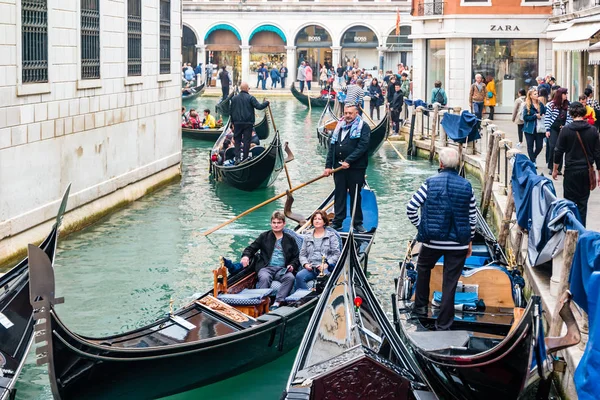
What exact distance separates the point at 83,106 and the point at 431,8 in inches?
410

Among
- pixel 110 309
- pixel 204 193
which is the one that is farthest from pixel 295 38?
pixel 110 309

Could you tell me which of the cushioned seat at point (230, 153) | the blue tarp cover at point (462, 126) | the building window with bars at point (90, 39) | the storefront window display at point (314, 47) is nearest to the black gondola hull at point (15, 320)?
the building window with bars at point (90, 39)

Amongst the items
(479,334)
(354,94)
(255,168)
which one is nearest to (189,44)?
(354,94)

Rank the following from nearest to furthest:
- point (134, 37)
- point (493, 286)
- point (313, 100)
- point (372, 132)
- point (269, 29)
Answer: point (493, 286) → point (134, 37) → point (372, 132) → point (313, 100) → point (269, 29)

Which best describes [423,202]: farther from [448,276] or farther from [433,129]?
[433,129]

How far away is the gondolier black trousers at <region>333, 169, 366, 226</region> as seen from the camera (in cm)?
716

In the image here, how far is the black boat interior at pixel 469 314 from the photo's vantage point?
15.4ft

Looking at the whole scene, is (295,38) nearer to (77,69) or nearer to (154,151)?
(154,151)

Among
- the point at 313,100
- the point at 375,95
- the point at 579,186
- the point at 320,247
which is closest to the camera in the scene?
the point at 320,247

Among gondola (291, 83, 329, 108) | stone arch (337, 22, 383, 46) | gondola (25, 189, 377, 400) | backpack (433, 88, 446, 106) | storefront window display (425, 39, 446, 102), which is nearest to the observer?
gondola (25, 189, 377, 400)

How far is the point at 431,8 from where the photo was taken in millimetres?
18141

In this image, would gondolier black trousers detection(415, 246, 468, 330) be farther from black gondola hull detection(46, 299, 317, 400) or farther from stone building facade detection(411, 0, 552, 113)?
stone building facade detection(411, 0, 552, 113)

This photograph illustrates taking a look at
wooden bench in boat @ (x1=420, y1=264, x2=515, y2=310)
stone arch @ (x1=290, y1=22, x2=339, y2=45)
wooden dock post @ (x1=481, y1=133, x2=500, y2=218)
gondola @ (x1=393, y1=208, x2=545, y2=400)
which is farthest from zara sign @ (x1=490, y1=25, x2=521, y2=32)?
stone arch @ (x1=290, y1=22, x2=339, y2=45)

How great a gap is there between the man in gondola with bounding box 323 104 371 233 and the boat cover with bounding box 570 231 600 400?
281cm
